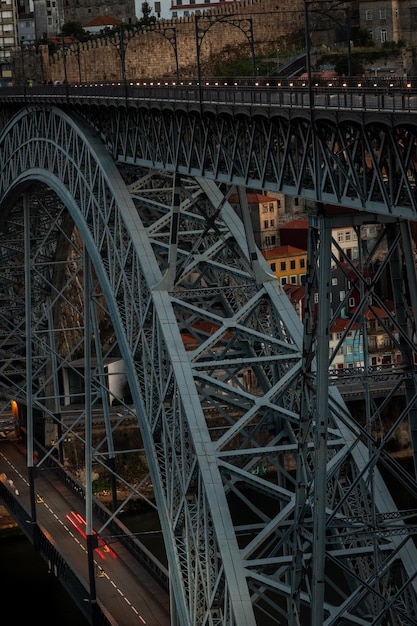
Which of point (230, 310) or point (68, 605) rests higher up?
point (230, 310)

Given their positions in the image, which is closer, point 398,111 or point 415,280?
point 398,111

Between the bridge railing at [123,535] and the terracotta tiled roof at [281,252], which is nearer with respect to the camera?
the bridge railing at [123,535]

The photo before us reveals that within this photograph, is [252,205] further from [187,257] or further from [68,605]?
[187,257]

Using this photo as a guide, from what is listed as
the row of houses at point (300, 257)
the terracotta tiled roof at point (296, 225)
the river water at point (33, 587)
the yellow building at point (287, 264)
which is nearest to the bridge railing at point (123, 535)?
the river water at point (33, 587)

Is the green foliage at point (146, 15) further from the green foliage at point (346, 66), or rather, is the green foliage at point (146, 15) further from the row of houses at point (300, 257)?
the row of houses at point (300, 257)

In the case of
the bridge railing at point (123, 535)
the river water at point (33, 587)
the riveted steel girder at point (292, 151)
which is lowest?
the river water at point (33, 587)

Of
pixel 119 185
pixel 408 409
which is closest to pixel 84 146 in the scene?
pixel 119 185

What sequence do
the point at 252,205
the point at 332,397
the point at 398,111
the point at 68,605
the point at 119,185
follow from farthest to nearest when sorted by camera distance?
the point at 252,205 < the point at 68,605 < the point at 119,185 < the point at 332,397 < the point at 398,111
